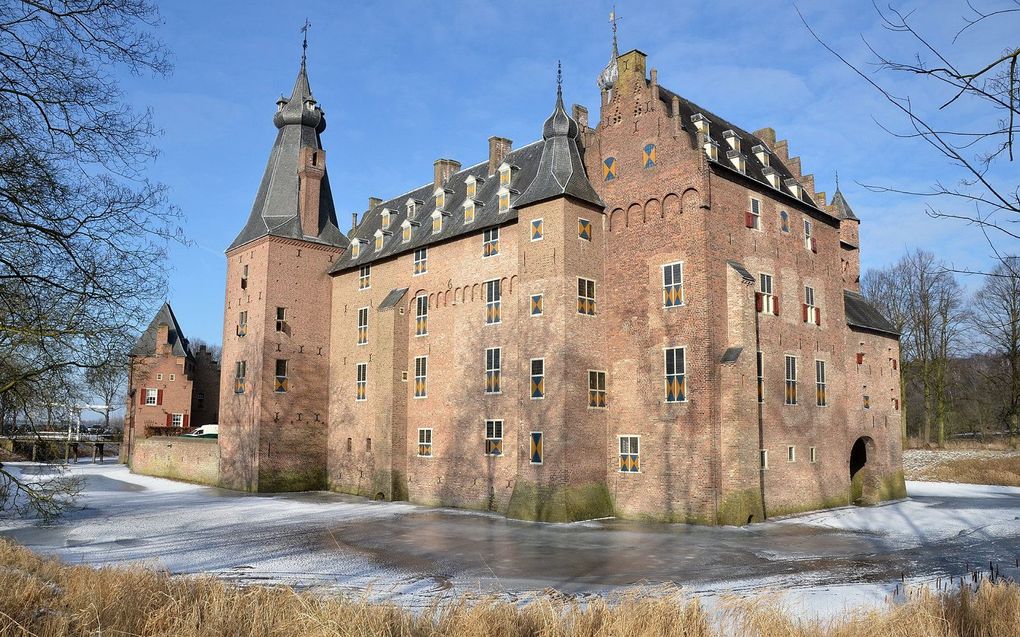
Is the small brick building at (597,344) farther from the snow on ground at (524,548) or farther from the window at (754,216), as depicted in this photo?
the snow on ground at (524,548)

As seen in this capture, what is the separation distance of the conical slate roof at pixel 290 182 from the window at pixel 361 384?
272 inches

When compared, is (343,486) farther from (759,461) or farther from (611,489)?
(759,461)

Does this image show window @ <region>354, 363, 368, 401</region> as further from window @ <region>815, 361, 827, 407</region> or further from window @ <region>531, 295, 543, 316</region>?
window @ <region>815, 361, 827, 407</region>

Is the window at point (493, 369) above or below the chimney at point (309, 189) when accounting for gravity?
below

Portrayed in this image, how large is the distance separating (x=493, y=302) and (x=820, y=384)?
1202cm

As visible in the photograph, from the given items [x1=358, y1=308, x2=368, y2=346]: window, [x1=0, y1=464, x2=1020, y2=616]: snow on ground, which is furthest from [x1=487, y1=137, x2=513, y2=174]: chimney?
[x1=0, y1=464, x2=1020, y2=616]: snow on ground

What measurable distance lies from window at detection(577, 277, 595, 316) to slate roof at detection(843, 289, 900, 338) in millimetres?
11321

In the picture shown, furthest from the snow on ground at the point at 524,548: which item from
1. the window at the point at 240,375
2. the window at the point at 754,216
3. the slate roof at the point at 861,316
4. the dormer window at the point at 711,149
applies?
the dormer window at the point at 711,149

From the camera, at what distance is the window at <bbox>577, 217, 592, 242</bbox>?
23891 millimetres

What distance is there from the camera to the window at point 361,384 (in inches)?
1235

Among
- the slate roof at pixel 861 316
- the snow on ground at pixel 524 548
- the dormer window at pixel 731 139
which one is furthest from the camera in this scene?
the slate roof at pixel 861 316

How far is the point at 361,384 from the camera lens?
31625 mm

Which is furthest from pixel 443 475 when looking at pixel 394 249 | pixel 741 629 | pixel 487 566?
pixel 741 629

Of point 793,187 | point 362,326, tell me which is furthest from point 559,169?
point 362,326
